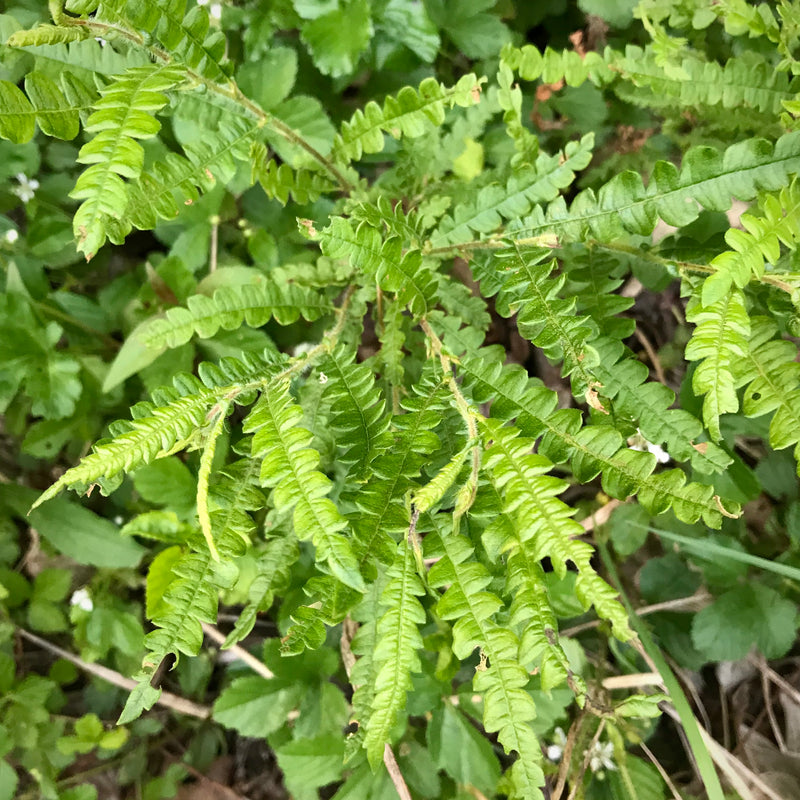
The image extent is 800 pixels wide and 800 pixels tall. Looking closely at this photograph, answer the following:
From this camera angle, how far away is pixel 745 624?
167 centimetres

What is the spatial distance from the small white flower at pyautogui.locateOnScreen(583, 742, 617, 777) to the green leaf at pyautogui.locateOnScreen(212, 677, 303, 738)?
818 mm

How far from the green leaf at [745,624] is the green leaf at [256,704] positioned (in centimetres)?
115

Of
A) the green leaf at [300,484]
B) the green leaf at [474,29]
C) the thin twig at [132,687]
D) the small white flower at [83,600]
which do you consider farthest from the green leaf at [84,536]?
the green leaf at [474,29]

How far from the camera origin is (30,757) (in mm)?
2006

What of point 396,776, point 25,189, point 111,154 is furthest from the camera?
point 25,189

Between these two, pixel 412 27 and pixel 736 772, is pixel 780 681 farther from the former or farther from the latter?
pixel 412 27

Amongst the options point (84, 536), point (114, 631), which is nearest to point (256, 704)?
point (114, 631)

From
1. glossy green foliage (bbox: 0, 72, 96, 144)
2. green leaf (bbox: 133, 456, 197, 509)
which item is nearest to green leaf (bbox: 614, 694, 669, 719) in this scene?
green leaf (bbox: 133, 456, 197, 509)

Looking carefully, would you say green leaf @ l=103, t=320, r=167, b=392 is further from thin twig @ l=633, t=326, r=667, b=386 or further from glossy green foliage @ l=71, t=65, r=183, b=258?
thin twig @ l=633, t=326, r=667, b=386

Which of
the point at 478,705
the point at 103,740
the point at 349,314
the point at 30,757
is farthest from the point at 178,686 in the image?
the point at 349,314

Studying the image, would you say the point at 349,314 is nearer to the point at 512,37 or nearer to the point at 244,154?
the point at 244,154

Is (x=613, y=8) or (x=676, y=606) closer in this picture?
(x=613, y=8)

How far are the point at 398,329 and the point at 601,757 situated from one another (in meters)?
1.28

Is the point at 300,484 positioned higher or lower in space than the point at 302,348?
higher
